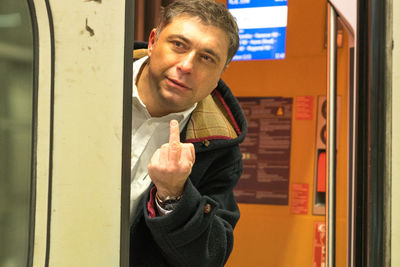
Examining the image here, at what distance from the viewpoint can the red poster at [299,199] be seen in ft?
10.0

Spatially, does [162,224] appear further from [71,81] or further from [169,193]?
[71,81]

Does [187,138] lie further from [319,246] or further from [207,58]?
[319,246]

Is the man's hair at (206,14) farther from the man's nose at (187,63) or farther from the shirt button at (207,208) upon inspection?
the shirt button at (207,208)

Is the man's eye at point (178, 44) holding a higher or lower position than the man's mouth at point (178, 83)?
higher

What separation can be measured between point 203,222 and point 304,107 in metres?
2.03

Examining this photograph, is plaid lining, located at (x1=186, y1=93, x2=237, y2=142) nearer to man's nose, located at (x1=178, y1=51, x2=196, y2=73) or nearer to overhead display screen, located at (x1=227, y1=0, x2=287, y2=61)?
man's nose, located at (x1=178, y1=51, x2=196, y2=73)

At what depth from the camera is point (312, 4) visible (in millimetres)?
3066

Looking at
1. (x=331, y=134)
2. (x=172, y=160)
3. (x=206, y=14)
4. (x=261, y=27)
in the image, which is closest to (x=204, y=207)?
(x=172, y=160)

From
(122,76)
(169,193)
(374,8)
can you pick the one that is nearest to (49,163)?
(122,76)

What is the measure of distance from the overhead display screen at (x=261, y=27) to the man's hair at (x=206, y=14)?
5.32ft

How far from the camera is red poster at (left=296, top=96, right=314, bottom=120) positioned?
3076mm

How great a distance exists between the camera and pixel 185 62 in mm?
1356

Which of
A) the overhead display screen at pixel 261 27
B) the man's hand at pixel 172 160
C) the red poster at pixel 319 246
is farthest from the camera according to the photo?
the overhead display screen at pixel 261 27

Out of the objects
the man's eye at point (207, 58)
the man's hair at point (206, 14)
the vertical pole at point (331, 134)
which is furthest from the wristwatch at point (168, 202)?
the vertical pole at point (331, 134)
